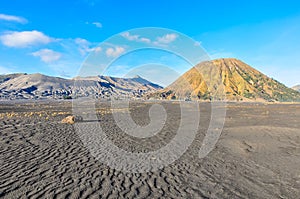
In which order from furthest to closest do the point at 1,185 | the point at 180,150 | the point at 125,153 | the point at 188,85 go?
the point at 188,85 → the point at 180,150 → the point at 125,153 → the point at 1,185

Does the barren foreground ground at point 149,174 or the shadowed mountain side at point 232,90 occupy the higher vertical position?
the shadowed mountain side at point 232,90

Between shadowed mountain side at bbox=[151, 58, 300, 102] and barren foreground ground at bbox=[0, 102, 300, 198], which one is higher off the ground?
shadowed mountain side at bbox=[151, 58, 300, 102]

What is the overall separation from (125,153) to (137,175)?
11.8 feet

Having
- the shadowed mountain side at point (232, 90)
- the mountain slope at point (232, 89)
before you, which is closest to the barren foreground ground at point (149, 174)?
the shadowed mountain side at point (232, 90)

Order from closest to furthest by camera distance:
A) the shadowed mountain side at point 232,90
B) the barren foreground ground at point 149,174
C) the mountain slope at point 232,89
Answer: the barren foreground ground at point 149,174, the shadowed mountain side at point 232,90, the mountain slope at point 232,89

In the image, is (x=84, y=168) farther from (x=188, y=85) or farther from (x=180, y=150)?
(x=188, y=85)

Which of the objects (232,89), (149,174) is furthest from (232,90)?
(149,174)

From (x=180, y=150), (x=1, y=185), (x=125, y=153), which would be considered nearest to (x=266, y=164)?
(x=180, y=150)

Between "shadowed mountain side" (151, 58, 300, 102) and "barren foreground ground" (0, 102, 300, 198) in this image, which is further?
"shadowed mountain side" (151, 58, 300, 102)

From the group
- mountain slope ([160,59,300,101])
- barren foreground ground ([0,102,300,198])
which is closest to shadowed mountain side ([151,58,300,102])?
mountain slope ([160,59,300,101])

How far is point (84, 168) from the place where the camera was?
30.0 ft

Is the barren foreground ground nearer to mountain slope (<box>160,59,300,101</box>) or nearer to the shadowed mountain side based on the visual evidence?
the shadowed mountain side

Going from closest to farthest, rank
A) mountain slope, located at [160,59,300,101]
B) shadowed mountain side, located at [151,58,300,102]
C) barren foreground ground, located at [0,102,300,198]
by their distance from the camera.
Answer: barren foreground ground, located at [0,102,300,198] < shadowed mountain side, located at [151,58,300,102] < mountain slope, located at [160,59,300,101]

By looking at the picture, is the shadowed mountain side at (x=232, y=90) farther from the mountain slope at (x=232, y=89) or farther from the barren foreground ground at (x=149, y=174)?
the barren foreground ground at (x=149, y=174)
